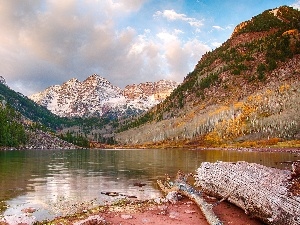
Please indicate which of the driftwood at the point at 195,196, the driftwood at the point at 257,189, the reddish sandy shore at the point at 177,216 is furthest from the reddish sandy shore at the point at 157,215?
the driftwood at the point at 257,189

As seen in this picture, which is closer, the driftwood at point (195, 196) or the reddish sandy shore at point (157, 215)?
the driftwood at point (195, 196)

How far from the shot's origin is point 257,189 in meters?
20.8

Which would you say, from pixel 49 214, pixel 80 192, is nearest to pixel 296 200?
pixel 49 214

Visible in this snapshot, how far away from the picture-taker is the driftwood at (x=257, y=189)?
58.6 feet

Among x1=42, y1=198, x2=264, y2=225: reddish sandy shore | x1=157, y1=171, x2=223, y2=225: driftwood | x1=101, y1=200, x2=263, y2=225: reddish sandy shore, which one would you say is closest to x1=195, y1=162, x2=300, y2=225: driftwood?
x1=101, y1=200, x2=263, y2=225: reddish sandy shore

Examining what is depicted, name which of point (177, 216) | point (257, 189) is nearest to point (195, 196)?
point (177, 216)

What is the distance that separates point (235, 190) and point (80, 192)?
17451 millimetres

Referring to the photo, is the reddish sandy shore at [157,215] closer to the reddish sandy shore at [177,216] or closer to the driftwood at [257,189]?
the reddish sandy shore at [177,216]

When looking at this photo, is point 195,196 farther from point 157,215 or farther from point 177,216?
point 157,215

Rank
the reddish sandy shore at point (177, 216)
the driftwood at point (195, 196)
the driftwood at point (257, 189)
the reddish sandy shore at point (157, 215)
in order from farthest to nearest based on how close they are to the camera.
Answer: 1. the reddish sandy shore at point (177, 216)
2. the reddish sandy shore at point (157, 215)
3. the driftwood at point (195, 196)
4. the driftwood at point (257, 189)

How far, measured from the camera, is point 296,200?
17.4 meters

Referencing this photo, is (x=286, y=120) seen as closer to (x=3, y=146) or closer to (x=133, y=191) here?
(x=3, y=146)

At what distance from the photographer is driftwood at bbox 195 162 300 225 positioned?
17.9 meters

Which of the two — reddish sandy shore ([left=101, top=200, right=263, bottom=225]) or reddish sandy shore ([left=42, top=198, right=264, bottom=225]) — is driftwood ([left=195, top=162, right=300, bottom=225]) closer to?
reddish sandy shore ([left=101, top=200, right=263, bottom=225])
